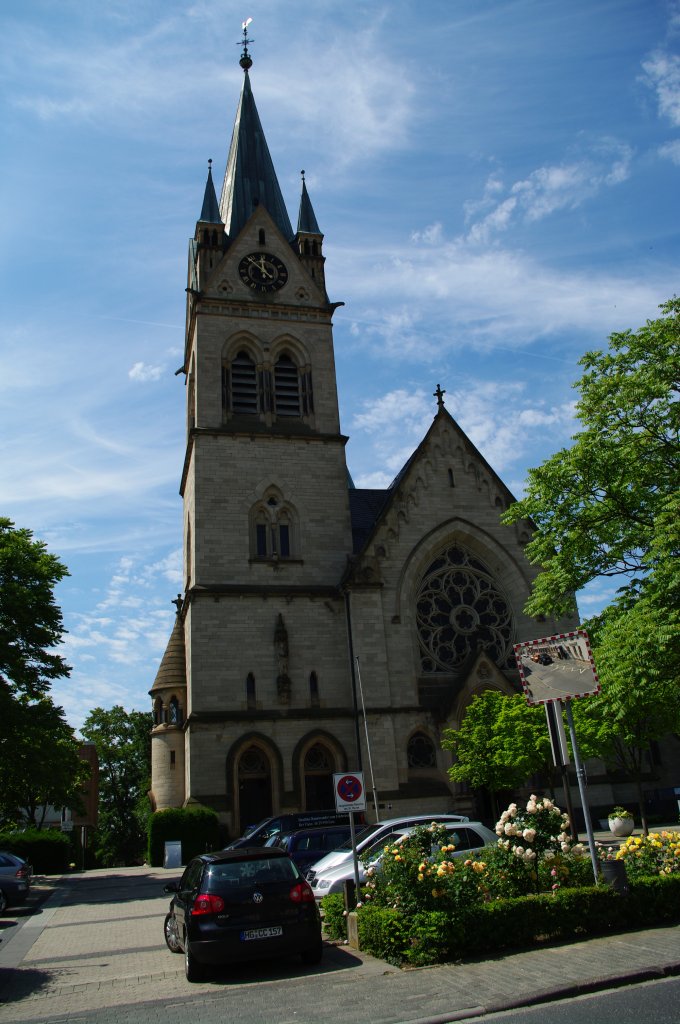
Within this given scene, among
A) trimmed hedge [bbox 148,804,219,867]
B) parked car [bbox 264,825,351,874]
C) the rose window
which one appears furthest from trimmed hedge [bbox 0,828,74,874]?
parked car [bbox 264,825,351,874]

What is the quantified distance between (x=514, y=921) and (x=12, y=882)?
44.5 feet

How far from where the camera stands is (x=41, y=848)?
3203 cm

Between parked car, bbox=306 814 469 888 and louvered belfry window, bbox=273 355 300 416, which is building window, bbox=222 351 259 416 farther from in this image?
parked car, bbox=306 814 469 888

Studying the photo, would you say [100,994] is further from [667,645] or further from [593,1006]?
[667,645]

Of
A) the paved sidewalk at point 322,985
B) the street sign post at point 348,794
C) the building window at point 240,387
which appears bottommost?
the paved sidewalk at point 322,985

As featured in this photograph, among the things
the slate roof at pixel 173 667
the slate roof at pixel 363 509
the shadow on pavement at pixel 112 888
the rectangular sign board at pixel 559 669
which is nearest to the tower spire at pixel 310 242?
the slate roof at pixel 363 509

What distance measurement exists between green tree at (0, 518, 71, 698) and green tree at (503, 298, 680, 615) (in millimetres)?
15683

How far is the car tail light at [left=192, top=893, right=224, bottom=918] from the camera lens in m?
9.52

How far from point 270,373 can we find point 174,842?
1747 cm

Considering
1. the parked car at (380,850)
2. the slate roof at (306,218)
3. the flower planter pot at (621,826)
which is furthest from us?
the slate roof at (306,218)

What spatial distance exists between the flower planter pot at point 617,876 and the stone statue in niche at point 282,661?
57.0 feet

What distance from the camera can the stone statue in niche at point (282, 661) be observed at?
27094 millimetres

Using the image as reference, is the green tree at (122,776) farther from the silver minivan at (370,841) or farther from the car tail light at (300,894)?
the car tail light at (300,894)

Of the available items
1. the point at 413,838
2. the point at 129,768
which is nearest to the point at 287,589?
the point at 413,838
